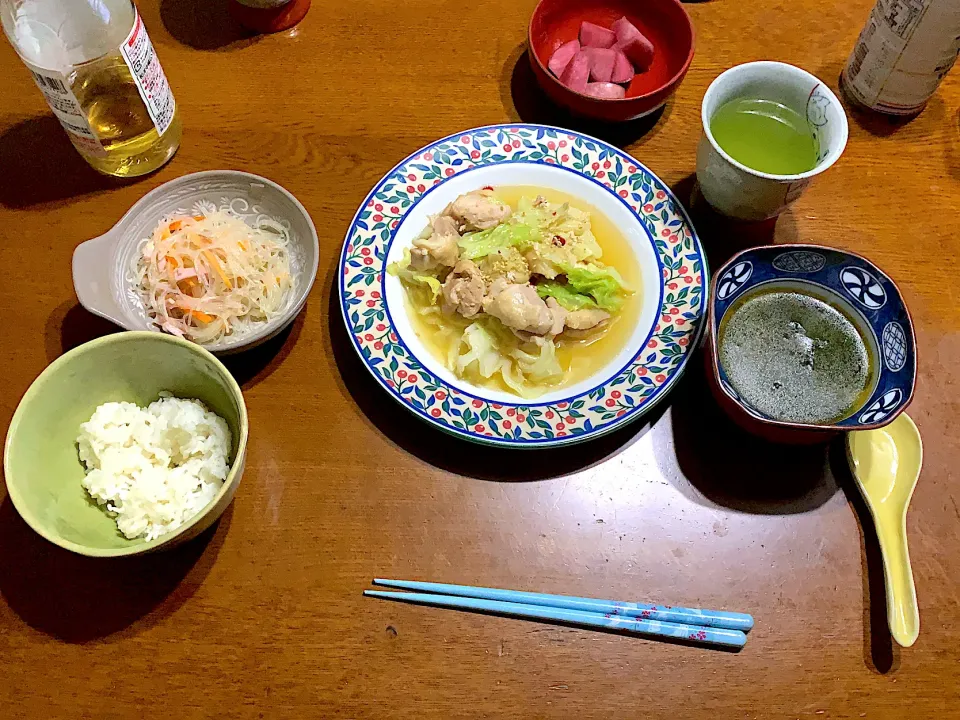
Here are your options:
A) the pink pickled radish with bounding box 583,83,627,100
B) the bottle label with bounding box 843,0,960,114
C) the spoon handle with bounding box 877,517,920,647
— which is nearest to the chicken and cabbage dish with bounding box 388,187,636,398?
the pink pickled radish with bounding box 583,83,627,100

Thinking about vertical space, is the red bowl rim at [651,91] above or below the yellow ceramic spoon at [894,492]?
above

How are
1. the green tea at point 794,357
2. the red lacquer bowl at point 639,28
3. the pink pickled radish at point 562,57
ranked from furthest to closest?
1. the pink pickled radish at point 562,57
2. the red lacquer bowl at point 639,28
3. the green tea at point 794,357

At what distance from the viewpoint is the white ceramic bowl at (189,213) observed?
1347mm

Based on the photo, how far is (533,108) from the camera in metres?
1.77

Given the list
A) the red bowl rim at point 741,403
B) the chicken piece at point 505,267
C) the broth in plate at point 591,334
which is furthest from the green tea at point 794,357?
the chicken piece at point 505,267

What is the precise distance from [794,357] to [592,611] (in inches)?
23.9

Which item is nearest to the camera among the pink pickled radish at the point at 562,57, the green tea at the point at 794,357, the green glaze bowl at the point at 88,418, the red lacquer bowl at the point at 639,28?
the green glaze bowl at the point at 88,418

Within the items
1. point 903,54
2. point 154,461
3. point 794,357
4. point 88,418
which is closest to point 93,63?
point 88,418

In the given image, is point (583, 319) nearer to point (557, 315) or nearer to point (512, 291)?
point (557, 315)

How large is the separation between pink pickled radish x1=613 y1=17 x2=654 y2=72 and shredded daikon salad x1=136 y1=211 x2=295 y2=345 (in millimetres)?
1001

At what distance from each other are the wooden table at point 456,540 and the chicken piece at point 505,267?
0.34 meters

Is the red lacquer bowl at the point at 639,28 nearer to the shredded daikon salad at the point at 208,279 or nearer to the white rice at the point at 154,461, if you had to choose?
the shredded daikon salad at the point at 208,279

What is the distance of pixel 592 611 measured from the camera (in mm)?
1236

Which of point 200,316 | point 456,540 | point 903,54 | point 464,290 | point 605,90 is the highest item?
point 903,54
